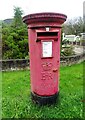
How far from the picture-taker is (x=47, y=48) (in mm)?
3475

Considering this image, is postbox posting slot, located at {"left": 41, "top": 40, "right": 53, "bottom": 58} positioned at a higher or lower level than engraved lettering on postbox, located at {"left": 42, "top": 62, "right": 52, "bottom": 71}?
higher

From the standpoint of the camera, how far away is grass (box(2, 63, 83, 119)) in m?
3.50

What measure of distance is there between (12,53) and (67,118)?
16.5 feet

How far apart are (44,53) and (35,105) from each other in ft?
3.56

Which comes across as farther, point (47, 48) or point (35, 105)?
point (35, 105)

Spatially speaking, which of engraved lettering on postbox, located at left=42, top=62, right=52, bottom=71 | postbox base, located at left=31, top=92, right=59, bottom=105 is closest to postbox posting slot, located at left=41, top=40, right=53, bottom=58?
engraved lettering on postbox, located at left=42, top=62, right=52, bottom=71

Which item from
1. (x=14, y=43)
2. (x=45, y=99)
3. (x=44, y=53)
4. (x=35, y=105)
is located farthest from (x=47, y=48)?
(x=14, y=43)

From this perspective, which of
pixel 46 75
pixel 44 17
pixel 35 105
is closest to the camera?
pixel 44 17

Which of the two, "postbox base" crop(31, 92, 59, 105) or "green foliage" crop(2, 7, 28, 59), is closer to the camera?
"postbox base" crop(31, 92, 59, 105)

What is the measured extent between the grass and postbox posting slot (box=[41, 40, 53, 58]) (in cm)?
102

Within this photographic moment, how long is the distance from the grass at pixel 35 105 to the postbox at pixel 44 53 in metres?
0.21

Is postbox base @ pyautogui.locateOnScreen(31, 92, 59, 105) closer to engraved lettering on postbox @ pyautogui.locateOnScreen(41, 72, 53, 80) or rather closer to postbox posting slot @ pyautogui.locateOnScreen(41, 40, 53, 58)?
engraved lettering on postbox @ pyautogui.locateOnScreen(41, 72, 53, 80)

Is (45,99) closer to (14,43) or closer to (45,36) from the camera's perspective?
(45,36)

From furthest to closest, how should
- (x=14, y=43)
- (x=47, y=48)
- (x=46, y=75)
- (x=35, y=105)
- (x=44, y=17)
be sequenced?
(x=14, y=43) < (x=35, y=105) < (x=46, y=75) < (x=47, y=48) < (x=44, y=17)
